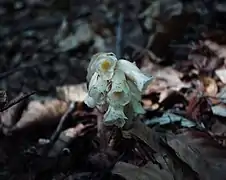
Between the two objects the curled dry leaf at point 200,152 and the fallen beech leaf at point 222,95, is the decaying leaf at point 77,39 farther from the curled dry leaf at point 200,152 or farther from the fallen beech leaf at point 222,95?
the curled dry leaf at point 200,152

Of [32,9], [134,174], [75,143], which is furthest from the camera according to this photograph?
[32,9]

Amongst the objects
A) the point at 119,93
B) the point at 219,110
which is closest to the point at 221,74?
the point at 219,110

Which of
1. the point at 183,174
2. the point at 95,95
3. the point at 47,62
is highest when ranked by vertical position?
the point at 95,95

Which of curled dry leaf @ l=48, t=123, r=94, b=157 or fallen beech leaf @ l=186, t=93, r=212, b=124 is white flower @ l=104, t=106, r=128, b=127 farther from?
fallen beech leaf @ l=186, t=93, r=212, b=124

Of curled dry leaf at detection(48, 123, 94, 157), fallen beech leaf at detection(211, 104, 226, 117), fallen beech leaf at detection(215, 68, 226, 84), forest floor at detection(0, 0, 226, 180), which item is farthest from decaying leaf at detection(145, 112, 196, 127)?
fallen beech leaf at detection(215, 68, 226, 84)

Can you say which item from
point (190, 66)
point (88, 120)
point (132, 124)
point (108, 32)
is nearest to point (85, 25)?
point (108, 32)

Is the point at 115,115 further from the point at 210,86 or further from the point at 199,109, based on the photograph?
the point at 210,86

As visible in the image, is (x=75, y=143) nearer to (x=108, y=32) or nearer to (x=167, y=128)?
(x=167, y=128)
